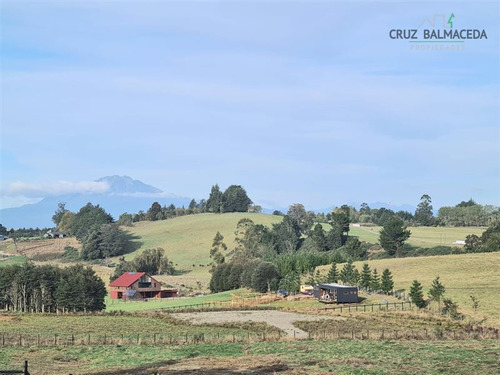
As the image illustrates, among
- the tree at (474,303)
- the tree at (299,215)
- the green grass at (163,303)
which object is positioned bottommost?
the green grass at (163,303)

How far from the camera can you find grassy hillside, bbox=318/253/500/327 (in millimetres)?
75062

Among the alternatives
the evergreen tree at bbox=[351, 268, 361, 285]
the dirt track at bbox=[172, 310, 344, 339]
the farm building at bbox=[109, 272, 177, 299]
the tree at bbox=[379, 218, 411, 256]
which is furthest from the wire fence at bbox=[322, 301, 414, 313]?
the tree at bbox=[379, 218, 411, 256]

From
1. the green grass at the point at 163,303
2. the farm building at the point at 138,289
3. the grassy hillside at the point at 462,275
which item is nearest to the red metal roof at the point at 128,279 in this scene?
the farm building at the point at 138,289

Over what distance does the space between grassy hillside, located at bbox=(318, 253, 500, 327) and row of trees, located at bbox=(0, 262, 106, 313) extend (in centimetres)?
4830

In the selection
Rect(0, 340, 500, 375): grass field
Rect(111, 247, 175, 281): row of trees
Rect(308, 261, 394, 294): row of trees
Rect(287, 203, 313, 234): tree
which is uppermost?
Rect(287, 203, 313, 234): tree

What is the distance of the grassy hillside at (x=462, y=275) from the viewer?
75062 millimetres

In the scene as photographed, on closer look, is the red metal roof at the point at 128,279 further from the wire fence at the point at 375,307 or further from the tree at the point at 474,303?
the tree at the point at 474,303

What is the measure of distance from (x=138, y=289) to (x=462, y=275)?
60775 millimetres

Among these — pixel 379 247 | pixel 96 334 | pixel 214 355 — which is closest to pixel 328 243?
pixel 379 247

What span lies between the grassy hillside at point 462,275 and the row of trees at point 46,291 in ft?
158

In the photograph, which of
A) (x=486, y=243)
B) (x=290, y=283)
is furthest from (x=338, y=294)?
(x=486, y=243)

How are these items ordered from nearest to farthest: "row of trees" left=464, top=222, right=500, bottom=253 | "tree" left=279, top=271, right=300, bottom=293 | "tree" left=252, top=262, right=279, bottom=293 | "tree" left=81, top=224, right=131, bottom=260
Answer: "tree" left=279, top=271, right=300, bottom=293, "tree" left=252, top=262, right=279, bottom=293, "row of trees" left=464, top=222, right=500, bottom=253, "tree" left=81, top=224, right=131, bottom=260

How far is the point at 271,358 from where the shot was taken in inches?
1554

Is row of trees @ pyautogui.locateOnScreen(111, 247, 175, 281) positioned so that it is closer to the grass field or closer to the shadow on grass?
the grass field
